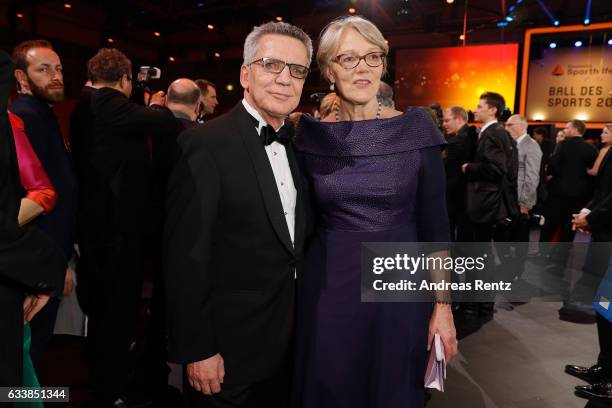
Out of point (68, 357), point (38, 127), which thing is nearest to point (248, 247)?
point (38, 127)

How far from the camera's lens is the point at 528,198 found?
5.34 meters

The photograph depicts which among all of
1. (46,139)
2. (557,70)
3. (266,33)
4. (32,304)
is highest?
(557,70)

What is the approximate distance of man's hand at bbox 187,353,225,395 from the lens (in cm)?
135

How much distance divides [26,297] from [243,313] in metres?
0.61

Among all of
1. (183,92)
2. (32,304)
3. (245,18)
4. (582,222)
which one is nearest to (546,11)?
(245,18)

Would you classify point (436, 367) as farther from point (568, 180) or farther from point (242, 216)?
point (568, 180)

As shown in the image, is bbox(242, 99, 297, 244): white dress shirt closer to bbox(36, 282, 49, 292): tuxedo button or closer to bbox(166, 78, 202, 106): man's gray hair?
bbox(36, 282, 49, 292): tuxedo button

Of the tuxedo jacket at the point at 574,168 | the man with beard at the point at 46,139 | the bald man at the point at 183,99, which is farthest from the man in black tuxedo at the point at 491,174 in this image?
the man with beard at the point at 46,139

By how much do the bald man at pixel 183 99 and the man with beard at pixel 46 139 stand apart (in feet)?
2.36

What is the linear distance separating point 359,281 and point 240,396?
0.56m

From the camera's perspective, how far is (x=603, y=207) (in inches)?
129

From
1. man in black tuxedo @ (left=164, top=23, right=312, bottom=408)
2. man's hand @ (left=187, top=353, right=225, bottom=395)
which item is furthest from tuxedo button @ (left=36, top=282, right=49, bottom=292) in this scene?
man's hand @ (left=187, top=353, right=225, bottom=395)

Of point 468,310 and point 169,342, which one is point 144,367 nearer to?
point 169,342

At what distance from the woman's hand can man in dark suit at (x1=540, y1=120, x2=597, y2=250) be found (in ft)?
15.8
